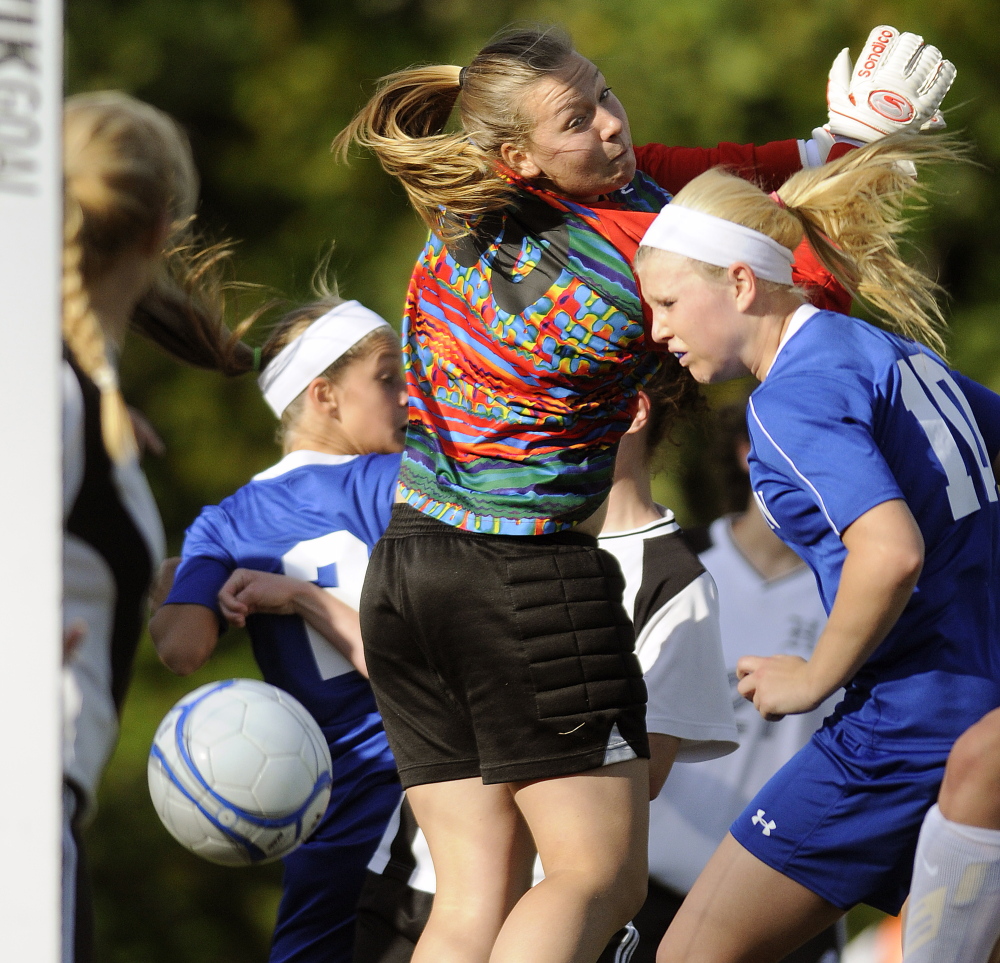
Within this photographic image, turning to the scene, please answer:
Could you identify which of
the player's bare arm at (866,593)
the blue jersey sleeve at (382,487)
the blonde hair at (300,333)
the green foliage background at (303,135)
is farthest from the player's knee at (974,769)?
the green foliage background at (303,135)

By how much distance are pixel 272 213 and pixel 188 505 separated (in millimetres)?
1891

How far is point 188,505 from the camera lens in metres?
8.62

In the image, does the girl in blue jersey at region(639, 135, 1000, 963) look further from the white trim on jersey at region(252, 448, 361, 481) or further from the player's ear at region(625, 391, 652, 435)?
the white trim on jersey at region(252, 448, 361, 481)

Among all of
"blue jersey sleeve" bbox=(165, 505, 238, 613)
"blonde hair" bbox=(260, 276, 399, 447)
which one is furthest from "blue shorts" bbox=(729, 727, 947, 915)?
"blonde hair" bbox=(260, 276, 399, 447)

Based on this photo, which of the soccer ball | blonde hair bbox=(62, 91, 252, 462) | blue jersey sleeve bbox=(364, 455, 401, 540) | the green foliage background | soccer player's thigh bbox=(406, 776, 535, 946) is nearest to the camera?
blonde hair bbox=(62, 91, 252, 462)

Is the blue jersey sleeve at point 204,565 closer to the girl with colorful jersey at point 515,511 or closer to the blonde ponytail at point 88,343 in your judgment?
the girl with colorful jersey at point 515,511

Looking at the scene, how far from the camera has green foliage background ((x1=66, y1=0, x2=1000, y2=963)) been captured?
760 centimetres

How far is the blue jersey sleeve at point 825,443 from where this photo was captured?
7.30 feet

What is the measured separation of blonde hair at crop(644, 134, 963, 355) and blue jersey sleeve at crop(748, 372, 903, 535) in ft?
0.83

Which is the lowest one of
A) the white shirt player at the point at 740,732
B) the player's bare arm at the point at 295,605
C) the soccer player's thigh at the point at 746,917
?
the white shirt player at the point at 740,732

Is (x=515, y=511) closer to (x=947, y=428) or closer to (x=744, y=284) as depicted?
(x=744, y=284)

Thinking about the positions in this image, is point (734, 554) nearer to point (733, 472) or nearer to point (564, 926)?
point (733, 472)

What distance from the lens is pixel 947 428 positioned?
7.98 feet

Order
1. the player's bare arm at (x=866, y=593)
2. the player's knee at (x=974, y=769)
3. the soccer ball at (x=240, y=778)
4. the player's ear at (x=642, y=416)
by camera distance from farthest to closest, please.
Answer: the player's ear at (x=642, y=416) < the soccer ball at (x=240, y=778) < the player's knee at (x=974, y=769) < the player's bare arm at (x=866, y=593)
